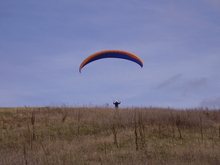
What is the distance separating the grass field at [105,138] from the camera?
33.3 feet

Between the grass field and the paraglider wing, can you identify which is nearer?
the grass field

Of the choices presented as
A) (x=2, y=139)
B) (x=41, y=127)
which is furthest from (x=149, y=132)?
(x=2, y=139)

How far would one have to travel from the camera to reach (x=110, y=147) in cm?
1269

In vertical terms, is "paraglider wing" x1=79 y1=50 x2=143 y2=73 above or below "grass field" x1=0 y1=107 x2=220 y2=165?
above

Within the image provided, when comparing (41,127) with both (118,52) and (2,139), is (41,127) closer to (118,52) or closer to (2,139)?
(2,139)

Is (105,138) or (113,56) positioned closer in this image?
(105,138)

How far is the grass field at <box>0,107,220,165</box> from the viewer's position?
1015 centimetres

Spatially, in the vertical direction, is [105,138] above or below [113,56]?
below

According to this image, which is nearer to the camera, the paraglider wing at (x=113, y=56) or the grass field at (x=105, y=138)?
the grass field at (x=105, y=138)

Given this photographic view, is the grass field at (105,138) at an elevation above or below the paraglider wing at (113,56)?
below

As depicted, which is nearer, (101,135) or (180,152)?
(180,152)

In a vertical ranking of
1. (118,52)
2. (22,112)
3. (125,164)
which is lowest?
(125,164)

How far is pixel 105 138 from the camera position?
569 inches

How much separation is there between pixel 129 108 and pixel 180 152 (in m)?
11.3
